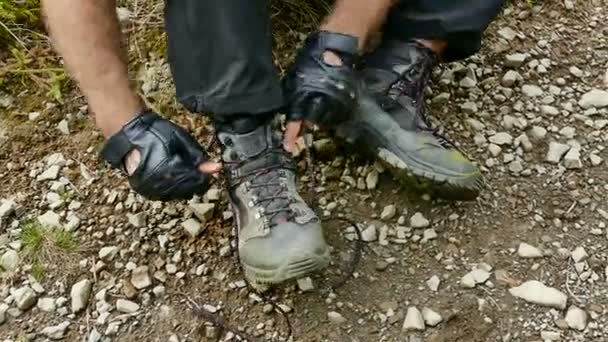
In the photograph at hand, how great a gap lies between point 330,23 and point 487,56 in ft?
2.35

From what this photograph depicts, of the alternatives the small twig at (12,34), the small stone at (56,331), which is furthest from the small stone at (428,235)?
the small twig at (12,34)

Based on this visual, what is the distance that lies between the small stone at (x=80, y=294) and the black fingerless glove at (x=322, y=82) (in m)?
0.63

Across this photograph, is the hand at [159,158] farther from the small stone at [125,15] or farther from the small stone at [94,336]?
the small stone at [125,15]

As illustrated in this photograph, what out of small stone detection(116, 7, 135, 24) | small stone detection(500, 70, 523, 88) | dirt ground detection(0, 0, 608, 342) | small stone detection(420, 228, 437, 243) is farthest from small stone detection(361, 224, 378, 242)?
small stone detection(116, 7, 135, 24)

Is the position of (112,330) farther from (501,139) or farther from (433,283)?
(501,139)

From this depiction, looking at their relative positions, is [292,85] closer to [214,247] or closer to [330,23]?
[330,23]

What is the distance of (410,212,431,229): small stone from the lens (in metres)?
2.55

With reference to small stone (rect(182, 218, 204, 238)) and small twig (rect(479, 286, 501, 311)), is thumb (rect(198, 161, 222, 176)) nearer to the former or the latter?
small stone (rect(182, 218, 204, 238))

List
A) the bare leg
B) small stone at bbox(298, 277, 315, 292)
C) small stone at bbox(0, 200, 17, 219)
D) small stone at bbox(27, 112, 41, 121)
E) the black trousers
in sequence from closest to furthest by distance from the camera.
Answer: the black trousers
the bare leg
small stone at bbox(298, 277, 315, 292)
small stone at bbox(0, 200, 17, 219)
small stone at bbox(27, 112, 41, 121)

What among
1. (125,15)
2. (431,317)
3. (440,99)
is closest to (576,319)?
(431,317)

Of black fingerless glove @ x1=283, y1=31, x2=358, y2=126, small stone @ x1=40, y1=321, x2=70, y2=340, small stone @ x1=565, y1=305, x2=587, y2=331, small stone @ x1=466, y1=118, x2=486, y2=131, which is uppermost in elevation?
black fingerless glove @ x1=283, y1=31, x2=358, y2=126

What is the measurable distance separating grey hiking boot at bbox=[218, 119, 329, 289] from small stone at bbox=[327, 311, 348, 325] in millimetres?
157

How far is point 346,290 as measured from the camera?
2.44 meters

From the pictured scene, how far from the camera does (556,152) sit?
8.91 feet
